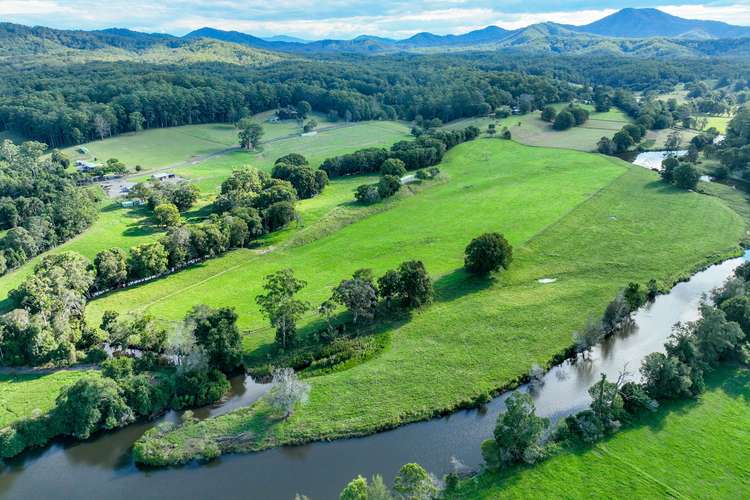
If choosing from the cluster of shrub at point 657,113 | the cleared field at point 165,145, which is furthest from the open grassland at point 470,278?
the cleared field at point 165,145

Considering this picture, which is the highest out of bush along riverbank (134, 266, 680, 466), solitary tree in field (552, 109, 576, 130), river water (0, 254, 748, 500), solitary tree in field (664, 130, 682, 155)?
solitary tree in field (552, 109, 576, 130)

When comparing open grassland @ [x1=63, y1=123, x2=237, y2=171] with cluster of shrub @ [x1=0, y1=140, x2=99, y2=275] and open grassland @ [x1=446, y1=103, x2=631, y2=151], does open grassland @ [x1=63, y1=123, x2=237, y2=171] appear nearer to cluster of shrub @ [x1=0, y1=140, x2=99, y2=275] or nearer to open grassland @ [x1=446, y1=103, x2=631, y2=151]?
cluster of shrub @ [x1=0, y1=140, x2=99, y2=275]

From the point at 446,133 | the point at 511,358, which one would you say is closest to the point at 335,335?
the point at 511,358

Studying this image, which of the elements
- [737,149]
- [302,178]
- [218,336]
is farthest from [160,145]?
[737,149]

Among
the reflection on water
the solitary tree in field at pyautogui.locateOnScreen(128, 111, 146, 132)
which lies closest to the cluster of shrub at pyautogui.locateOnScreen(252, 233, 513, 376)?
the reflection on water

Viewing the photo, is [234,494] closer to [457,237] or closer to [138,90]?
[457,237]

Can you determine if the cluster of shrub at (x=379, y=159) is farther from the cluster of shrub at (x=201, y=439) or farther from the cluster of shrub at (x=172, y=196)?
the cluster of shrub at (x=201, y=439)
